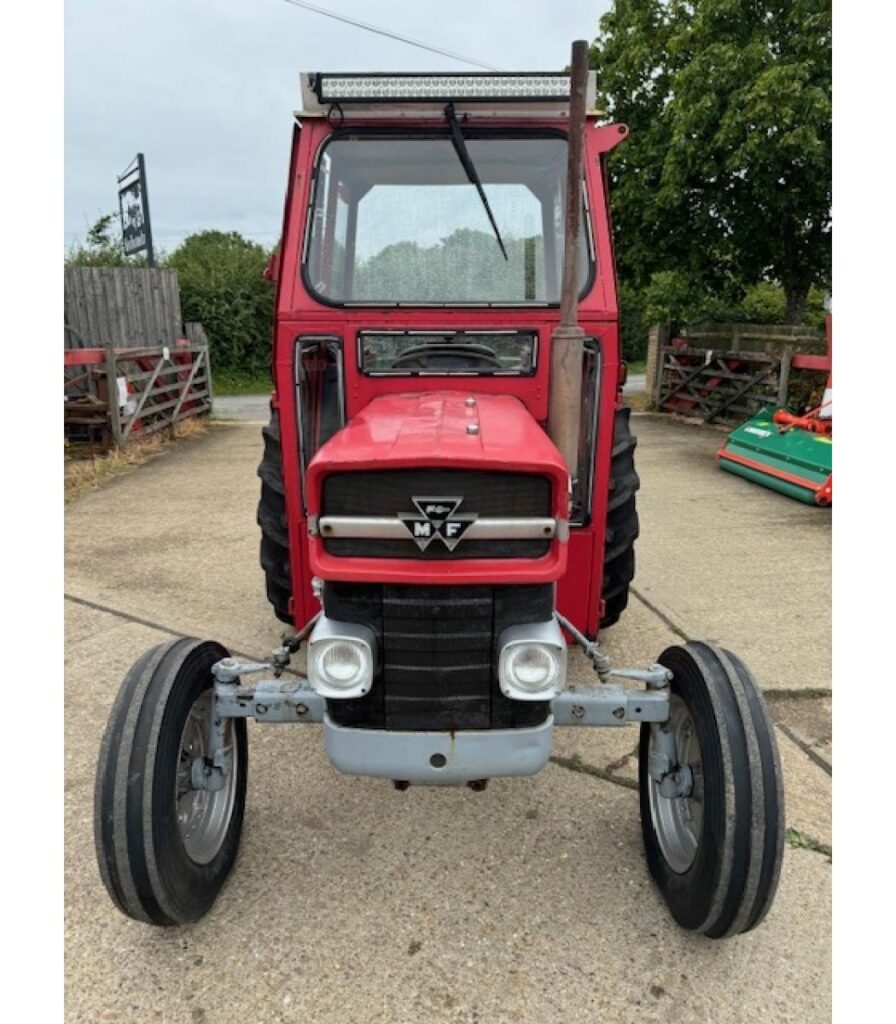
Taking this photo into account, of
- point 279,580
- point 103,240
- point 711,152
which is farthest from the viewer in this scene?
point 103,240

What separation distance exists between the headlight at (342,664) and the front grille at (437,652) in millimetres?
64

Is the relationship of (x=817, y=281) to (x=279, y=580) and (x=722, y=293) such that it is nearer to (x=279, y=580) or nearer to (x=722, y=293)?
(x=722, y=293)

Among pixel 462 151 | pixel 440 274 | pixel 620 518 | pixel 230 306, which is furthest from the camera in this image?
pixel 230 306

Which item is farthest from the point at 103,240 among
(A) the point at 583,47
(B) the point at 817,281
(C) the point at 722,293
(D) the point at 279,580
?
(A) the point at 583,47

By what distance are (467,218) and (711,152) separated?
796 centimetres

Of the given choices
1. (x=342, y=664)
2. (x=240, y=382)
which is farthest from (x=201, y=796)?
(x=240, y=382)

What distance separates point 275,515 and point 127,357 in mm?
6774

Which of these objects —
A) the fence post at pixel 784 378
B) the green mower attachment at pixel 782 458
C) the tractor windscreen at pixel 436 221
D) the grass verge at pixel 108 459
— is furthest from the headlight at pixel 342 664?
the fence post at pixel 784 378

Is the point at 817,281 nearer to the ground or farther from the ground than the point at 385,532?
farther from the ground

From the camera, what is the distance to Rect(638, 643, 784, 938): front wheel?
1884 millimetres

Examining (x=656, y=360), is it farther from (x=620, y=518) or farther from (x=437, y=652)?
(x=437, y=652)

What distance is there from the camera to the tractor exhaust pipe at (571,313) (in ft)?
5.80

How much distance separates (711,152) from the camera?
943 cm

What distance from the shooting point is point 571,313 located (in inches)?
81.1
